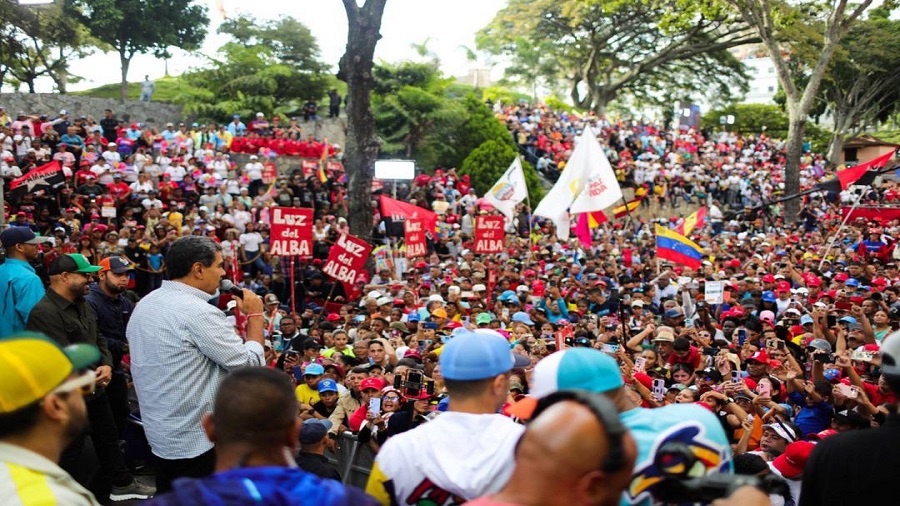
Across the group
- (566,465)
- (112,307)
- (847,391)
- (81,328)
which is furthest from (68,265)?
(847,391)

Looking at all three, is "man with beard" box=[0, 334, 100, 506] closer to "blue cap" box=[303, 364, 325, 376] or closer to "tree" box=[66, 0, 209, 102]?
"blue cap" box=[303, 364, 325, 376]

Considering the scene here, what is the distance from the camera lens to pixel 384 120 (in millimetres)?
30047

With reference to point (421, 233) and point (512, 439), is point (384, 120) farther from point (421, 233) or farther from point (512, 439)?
point (512, 439)

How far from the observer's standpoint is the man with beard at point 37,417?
96.2 inches

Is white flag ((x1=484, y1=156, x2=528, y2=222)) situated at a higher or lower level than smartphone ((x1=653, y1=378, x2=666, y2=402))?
higher

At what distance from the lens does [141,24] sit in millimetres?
36875

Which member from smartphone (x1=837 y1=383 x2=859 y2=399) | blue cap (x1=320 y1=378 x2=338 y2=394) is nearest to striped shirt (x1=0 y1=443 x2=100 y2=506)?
blue cap (x1=320 y1=378 x2=338 y2=394)

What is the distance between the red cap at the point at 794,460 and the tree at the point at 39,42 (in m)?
31.7

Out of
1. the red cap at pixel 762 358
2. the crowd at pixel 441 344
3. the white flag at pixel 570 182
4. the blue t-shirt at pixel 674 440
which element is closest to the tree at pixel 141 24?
the crowd at pixel 441 344

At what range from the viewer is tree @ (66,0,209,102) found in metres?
35.3

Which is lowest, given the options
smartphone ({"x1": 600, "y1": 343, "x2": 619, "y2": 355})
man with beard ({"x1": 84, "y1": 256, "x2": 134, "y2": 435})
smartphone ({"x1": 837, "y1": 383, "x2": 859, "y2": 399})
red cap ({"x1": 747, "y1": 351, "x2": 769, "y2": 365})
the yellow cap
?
red cap ({"x1": 747, "y1": 351, "x2": 769, "y2": 365})

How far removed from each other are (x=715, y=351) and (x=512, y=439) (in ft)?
23.8

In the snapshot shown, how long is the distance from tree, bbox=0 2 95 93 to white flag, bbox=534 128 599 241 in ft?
72.8

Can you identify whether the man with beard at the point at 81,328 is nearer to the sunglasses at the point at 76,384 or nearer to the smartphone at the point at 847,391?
the sunglasses at the point at 76,384
